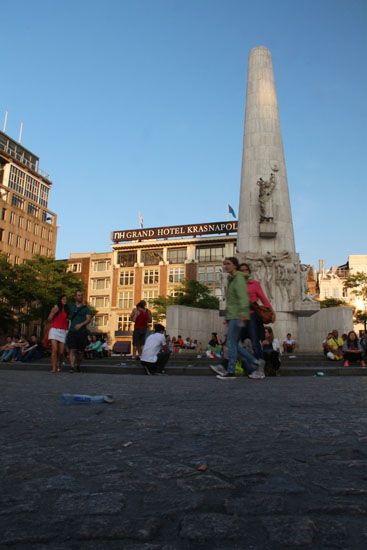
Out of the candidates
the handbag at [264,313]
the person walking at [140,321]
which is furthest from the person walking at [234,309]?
the person walking at [140,321]

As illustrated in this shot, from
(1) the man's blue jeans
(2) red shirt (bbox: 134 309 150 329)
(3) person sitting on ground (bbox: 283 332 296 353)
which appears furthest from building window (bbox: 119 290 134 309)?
(1) the man's blue jeans

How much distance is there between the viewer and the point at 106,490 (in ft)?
8.02

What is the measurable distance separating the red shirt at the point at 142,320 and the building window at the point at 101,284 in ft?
203

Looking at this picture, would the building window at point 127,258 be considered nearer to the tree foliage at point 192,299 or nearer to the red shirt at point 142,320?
the tree foliage at point 192,299

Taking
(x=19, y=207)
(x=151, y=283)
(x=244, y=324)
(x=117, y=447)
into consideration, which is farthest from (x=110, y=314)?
(x=117, y=447)

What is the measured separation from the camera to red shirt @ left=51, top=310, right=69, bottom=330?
12234 mm

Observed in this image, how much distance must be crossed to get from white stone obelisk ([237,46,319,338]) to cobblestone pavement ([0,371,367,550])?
17572 millimetres

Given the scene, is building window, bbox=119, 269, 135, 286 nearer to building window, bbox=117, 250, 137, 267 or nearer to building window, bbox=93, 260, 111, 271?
building window, bbox=117, 250, 137, 267

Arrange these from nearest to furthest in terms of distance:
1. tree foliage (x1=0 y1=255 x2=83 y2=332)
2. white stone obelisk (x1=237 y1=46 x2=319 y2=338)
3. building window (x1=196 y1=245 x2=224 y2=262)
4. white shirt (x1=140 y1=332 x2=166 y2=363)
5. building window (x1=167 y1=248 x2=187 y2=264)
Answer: white shirt (x1=140 y1=332 x2=166 y2=363) < white stone obelisk (x1=237 y1=46 x2=319 y2=338) < tree foliage (x1=0 y1=255 x2=83 y2=332) < building window (x1=196 y1=245 x2=224 y2=262) < building window (x1=167 y1=248 x2=187 y2=264)

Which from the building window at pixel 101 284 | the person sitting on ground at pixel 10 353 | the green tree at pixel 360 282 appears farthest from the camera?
the building window at pixel 101 284

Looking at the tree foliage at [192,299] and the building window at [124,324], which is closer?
the tree foliage at [192,299]

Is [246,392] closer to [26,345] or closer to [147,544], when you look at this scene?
[147,544]

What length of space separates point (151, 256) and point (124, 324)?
1074cm

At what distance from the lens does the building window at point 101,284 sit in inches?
3022
